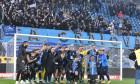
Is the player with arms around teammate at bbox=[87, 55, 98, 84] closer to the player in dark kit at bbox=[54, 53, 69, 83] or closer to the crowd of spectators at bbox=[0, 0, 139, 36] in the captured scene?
the player in dark kit at bbox=[54, 53, 69, 83]

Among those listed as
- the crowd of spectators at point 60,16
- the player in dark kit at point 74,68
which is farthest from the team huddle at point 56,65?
the crowd of spectators at point 60,16

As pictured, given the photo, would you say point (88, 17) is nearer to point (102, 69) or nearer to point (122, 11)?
point (122, 11)

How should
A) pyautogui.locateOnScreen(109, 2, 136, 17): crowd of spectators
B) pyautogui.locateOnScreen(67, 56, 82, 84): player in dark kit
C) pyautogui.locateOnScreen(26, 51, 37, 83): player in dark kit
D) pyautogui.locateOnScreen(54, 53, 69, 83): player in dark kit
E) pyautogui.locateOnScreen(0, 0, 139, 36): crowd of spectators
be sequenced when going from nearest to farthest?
pyautogui.locateOnScreen(26, 51, 37, 83): player in dark kit
pyautogui.locateOnScreen(67, 56, 82, 84): player in dark kit
pyautogui.locateOnScreen(54, 53, 69, 83): player in dark kit
pyautogui.locateOnScreen(0, 0, 139, 36): crowd of spectators
pyautogui.locateOnScreen(109, 2, 136, 17): crowd of spectators

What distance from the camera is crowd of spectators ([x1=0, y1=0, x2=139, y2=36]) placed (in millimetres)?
18875

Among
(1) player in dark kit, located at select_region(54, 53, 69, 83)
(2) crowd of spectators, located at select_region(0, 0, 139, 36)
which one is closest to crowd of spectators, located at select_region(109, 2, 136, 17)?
(2) crowd of spectators, located at select_region(0, 0, 139, 36)

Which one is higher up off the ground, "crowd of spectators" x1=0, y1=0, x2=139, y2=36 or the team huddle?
"crowd of spectators" x1=0, y1=0, x2=139, y2=36

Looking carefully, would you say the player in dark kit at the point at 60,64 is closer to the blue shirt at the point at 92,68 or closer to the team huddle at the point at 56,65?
the team huddle at the point at 56,65

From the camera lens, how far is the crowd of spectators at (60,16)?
18875 millimetres

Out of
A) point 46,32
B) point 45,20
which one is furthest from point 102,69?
point 45,20

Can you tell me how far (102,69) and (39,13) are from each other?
26.7 feet

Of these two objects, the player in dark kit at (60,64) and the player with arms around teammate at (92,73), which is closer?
the player with arms around teammate at (92,73)

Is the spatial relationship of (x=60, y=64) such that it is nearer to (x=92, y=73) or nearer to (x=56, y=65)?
(x=56, y=65)

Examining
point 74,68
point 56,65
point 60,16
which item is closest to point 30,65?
point 56,65

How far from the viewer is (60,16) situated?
2191cm
